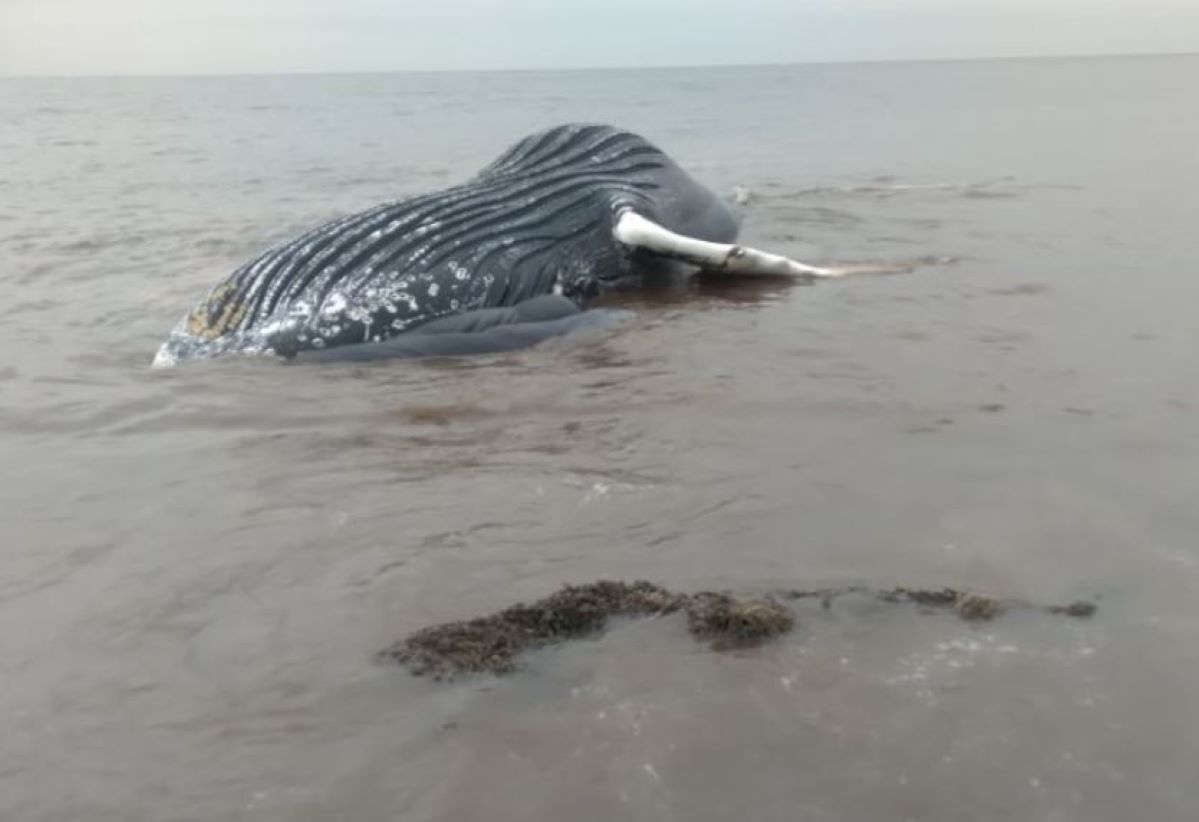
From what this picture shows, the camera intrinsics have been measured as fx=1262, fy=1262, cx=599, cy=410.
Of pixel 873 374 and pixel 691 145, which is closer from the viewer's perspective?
pixel 873 374

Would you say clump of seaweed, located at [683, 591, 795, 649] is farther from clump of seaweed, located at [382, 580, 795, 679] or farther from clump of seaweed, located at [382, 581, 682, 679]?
clump of seaweed, located at [382, 581, 682, 679]

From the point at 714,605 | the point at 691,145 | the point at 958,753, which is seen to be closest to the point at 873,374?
the point at 714,605

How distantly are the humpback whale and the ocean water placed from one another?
29 cm

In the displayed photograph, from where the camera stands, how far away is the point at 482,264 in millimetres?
7969

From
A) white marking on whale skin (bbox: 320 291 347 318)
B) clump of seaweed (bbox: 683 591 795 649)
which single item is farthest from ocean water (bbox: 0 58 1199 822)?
white marking on whale skin (bbox: 320 291 347 318)

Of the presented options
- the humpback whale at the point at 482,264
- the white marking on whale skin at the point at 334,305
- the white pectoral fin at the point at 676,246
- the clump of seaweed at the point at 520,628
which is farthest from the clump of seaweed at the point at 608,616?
the white pectoral fin at the point at 676,246

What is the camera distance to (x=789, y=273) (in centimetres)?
916

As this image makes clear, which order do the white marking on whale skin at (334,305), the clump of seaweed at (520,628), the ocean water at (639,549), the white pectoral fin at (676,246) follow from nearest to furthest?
the ocean water at (639,549), the clump of seaweed at (520,628), the white marking on whale skin at (334,305), the white pectoral fin at (676,246)

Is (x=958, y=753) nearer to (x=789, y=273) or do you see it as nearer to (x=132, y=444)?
(x=132, y=444)

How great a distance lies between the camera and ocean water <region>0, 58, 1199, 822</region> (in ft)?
10.6

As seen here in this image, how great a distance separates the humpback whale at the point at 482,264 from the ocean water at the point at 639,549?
0.95 feet

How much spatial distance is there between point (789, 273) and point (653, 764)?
634cm

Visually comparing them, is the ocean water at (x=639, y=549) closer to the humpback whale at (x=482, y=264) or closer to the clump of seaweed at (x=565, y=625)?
the clump of seaweed at (x=565, y=625)

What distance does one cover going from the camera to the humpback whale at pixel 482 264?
750cm
